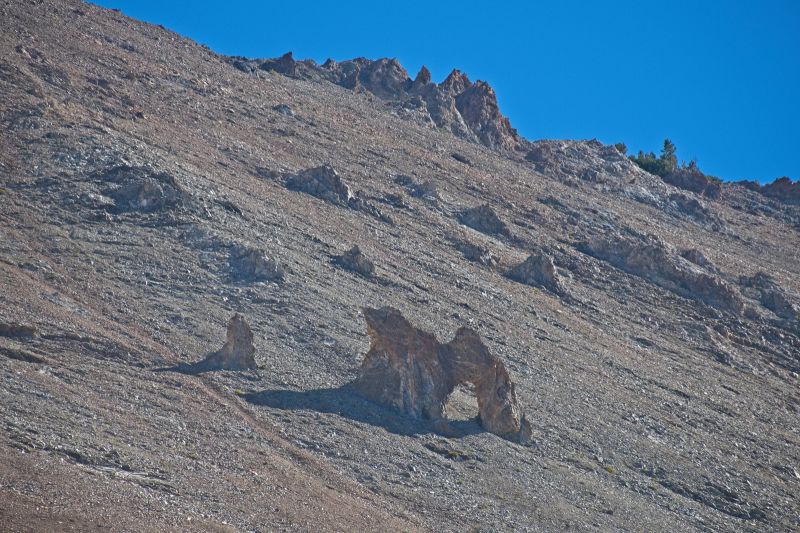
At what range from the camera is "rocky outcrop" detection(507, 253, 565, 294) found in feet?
202

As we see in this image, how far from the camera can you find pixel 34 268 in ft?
136

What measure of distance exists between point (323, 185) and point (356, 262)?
1266 cm

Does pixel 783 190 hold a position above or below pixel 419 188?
above

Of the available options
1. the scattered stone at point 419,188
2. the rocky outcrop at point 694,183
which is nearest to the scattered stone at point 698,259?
the scattered stone at point 419,188

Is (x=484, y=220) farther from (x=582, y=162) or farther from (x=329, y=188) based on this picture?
(x=582, y=162)

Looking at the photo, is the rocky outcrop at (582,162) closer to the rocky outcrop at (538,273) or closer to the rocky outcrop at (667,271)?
the rocky outcrop at (667,271)

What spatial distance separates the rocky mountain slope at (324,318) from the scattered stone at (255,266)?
152mm

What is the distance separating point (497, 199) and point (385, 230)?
56.1 feet

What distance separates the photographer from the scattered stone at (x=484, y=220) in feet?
226

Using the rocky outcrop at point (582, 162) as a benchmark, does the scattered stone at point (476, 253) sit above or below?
below

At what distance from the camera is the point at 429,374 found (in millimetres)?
39969

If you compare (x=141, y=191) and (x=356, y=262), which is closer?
(x=141, y=191)

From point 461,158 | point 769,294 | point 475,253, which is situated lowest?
point 475,253

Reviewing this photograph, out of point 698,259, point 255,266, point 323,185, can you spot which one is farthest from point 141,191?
point 698,259
